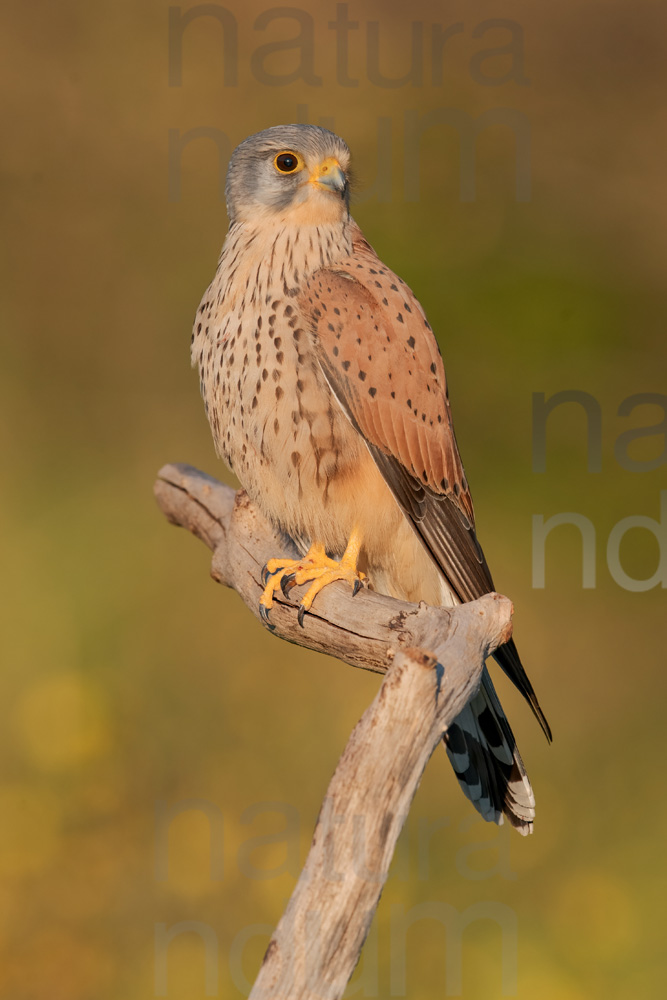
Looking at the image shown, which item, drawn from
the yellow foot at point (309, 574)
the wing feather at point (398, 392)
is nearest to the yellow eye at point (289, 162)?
the wing feather at point (398, 392)

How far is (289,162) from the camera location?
2.48 metres

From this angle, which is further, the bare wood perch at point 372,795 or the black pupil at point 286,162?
the black pupil at point 286,162

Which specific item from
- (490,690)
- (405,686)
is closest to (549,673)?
(490,690)

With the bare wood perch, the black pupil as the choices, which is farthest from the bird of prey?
the bare wood perch

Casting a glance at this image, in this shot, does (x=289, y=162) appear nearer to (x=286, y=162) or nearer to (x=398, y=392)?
(x=286, y=162)

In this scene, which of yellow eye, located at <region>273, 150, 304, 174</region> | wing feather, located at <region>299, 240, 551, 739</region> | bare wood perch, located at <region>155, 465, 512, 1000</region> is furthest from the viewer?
yellow eye, located at <region>273, 150, 304, 174</region>

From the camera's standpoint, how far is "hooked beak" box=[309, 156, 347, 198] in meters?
2.45

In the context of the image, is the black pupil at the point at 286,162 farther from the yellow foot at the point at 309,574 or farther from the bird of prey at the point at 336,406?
the yellow foot at the point at 309,574

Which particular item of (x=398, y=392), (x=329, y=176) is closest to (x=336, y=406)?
(x=398, y=392)

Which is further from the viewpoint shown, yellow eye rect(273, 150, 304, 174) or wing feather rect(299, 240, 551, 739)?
yellow eye rect(273, 150, 304, 174)

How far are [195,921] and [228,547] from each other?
155 centimetres

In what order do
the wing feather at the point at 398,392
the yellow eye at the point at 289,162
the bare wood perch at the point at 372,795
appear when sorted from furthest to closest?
the yellow eye at the point at 289,162 → the wing feather at the point at 398,392 → the bare wood perch at the point at 372,795

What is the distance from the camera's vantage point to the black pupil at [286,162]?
2482 mm

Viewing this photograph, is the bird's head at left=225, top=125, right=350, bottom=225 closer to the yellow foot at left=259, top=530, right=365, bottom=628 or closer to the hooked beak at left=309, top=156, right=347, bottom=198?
the hooked beak at left=309, top=156, right=347, bottom=198
